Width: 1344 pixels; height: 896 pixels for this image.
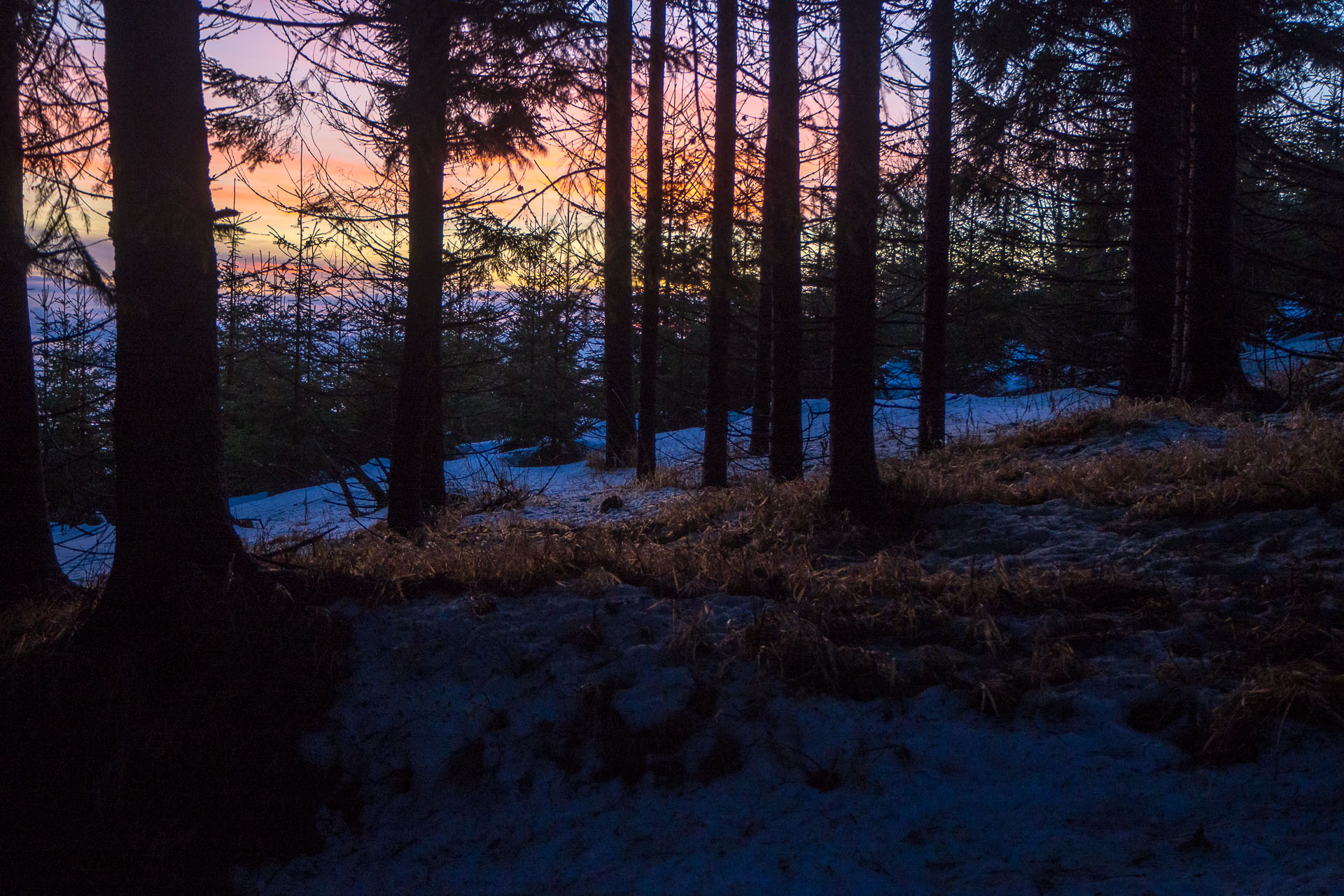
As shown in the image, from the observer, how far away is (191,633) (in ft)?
13.2

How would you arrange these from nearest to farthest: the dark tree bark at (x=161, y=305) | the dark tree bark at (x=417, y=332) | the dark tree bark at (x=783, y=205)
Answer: the dark tree bark at (x=161, y=305), the dark tree bark at (x=783, y=205), the dark tree bark at (x=417, y=332)

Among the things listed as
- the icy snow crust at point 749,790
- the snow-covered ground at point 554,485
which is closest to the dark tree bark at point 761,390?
the snow-covered ground at point 554,485

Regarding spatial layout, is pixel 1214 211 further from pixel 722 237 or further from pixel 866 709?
pixel 866 709

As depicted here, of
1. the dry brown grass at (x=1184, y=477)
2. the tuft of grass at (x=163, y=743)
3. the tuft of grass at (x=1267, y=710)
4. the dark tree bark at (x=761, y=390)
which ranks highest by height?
the dark tree bark at (x=761, y=390)

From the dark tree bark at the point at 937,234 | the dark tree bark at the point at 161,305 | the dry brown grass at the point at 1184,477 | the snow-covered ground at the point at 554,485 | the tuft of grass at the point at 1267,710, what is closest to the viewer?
the tuft of grass at the point at 1267,710

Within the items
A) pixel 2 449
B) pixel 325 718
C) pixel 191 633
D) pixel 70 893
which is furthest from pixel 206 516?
pixel 2 449

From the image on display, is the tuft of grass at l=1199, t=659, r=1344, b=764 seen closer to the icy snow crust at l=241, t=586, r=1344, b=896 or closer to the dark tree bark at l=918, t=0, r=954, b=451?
the icy snow crust at l=241, t=586, r=1344, b=896

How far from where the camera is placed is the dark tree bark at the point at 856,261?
17.6ft

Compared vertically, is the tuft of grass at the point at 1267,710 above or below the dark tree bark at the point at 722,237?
below

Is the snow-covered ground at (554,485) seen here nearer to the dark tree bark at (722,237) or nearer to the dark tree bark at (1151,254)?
the dark tree bark at (722,237)

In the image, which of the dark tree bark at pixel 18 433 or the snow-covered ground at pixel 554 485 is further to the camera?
the snow-covered ground at pixel 554 485

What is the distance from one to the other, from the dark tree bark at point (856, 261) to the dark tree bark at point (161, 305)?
4060 mm

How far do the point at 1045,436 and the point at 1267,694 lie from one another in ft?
19.3

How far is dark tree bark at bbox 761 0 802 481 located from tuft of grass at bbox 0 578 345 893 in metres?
4.64
